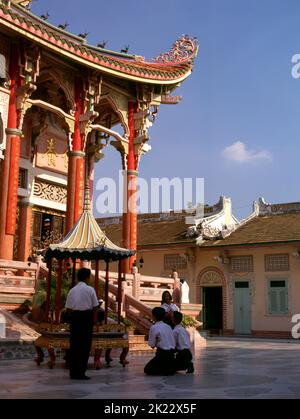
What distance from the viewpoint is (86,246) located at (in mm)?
10406

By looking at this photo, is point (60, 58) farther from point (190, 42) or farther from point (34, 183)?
point (190, 42)

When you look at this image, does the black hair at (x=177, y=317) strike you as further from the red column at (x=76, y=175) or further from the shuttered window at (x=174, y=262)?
the shuttered window at (x=174, y=262)

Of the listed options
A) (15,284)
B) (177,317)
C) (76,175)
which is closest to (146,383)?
(177,317)

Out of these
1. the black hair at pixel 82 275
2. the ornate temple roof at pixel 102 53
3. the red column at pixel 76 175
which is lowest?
the black hair at pixel 82 275

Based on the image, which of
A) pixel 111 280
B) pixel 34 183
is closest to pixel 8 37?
pixel 34 183

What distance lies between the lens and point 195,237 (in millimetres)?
27312

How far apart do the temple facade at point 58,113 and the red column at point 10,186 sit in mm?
26

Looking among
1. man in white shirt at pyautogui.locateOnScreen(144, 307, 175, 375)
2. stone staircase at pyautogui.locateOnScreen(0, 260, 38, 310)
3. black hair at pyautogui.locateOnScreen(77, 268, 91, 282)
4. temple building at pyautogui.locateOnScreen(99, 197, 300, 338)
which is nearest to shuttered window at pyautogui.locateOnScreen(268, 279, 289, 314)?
temple building at pyautogui.locateOnScreen(99, 197, 300, 338)

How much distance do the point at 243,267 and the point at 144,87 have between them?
10681 millimetres

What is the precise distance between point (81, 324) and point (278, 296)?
18444 mm

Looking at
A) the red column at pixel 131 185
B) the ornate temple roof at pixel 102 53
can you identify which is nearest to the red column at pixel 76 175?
the ornate temple roof at pixel 102 53

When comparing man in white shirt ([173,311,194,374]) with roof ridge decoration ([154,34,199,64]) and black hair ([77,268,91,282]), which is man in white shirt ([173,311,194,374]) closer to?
black hair ([77,268,91,282])

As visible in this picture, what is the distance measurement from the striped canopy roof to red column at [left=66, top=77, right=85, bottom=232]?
19.3 feet

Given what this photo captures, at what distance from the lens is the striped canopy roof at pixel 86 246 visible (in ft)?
33.9
